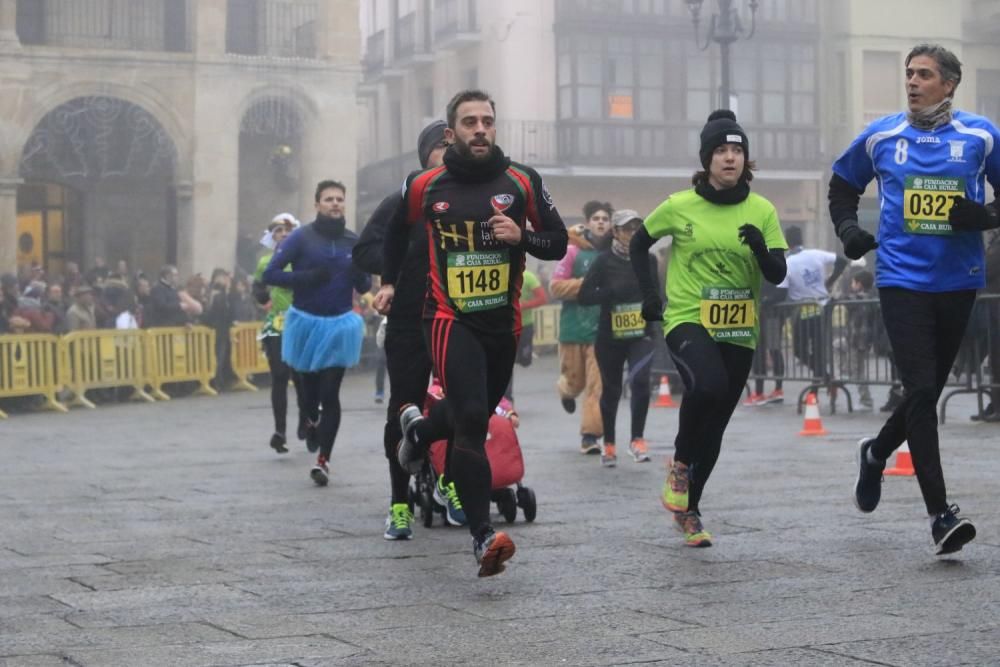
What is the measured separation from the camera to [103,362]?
22.1m

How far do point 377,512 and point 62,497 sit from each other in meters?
2.21

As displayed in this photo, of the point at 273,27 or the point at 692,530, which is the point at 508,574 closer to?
the point at 692,530

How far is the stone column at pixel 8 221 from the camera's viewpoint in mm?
31703

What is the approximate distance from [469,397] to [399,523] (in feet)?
4.59

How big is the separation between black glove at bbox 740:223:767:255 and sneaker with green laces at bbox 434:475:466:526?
1798mm

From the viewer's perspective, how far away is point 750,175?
26.7 ft

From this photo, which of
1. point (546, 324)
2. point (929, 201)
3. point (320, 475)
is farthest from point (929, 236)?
point (546, 324)

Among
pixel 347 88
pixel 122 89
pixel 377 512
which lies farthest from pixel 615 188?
pixel 377 512

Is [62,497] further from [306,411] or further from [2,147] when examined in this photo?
[2,147]

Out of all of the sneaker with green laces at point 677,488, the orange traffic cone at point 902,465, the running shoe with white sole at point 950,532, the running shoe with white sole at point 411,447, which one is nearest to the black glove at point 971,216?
the running shoe with white sole at point 950,532

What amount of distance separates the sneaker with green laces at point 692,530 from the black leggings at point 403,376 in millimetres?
1306

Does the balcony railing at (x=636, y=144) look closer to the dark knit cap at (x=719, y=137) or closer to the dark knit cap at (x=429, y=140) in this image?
the dark knit cap at (x=429, y=140)

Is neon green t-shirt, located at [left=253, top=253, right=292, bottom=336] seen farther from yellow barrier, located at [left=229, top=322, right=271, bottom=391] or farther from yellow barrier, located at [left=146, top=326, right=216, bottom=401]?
yellow barrier, located at [left=229, top=322, right=271, bottom=391]

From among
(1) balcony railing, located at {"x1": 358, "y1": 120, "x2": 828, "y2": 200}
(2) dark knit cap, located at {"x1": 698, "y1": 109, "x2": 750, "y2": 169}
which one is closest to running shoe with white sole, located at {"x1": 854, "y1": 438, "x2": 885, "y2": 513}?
(2) dark knit cap, located at {"x1": 698, "y1": 109, "x2": 750, "y2": 169}
